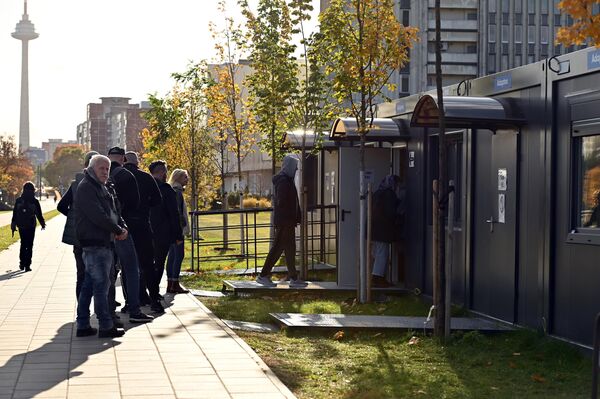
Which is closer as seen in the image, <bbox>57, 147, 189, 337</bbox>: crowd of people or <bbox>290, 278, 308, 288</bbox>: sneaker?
<bbox>57, 147, 189, 337</bbox>: crowd of people

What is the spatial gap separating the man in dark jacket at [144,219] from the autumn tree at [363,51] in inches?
116

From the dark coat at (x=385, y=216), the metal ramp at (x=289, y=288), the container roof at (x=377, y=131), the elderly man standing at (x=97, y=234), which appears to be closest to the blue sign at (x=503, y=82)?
the dark coat at (x=385, y=216)

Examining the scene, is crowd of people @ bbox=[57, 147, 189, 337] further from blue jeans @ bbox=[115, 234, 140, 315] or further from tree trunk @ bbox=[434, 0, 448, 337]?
tree trunk @ bbox=[434, 0, 448, 337]

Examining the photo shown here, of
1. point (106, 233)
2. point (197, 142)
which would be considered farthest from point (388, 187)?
point (197, 142)

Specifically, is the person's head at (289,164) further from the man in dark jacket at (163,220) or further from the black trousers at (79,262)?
the black trousers at (79,262)

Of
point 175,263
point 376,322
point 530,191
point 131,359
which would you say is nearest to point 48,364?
point 131,359

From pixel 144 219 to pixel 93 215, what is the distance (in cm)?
238

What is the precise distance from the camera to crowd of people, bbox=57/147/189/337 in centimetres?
1093

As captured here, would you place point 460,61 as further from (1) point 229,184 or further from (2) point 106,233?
(2) point 106,233

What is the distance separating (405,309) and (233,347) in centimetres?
458

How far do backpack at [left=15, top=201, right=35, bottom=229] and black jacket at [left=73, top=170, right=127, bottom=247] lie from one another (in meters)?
11.8

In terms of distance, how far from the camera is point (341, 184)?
16672 mm

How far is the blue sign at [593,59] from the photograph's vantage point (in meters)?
10.2

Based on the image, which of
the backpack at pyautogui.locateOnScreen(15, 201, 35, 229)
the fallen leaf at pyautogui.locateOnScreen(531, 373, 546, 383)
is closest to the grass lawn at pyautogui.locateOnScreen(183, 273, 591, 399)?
the fallen leaf at pyautogui.locateOnScreen(531, 373, 546, 383)
